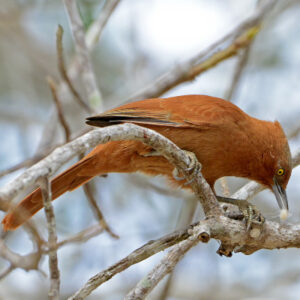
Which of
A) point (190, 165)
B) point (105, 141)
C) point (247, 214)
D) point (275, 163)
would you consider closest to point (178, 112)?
point (190, 165)

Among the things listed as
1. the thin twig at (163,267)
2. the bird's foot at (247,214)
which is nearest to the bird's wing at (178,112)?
the bird's foot at (247,214)

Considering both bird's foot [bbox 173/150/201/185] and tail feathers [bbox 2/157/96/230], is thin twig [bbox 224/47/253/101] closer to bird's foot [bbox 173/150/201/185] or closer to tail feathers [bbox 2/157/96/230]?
bird's foot [bbox 173/150/201/185]

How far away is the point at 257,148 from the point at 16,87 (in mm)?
5300

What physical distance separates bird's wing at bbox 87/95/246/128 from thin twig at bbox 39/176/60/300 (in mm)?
1611

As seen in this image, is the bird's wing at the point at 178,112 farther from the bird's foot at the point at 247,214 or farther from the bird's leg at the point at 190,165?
the bird's foot at the point at 247,214

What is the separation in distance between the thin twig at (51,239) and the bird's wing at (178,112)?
161cm

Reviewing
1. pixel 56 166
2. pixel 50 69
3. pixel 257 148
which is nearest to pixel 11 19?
pixel 50 69

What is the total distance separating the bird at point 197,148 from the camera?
13.3 ft

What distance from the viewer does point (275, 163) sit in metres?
4.38

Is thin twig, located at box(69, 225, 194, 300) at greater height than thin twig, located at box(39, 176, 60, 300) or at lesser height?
lesser

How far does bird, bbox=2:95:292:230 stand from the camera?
13.3 feet

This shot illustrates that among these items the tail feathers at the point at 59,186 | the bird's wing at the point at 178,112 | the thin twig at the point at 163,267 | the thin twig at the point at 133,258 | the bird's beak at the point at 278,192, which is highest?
the bird's wing at the point at 178,112

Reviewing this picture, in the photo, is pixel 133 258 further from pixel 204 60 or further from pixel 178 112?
pixel 204 60

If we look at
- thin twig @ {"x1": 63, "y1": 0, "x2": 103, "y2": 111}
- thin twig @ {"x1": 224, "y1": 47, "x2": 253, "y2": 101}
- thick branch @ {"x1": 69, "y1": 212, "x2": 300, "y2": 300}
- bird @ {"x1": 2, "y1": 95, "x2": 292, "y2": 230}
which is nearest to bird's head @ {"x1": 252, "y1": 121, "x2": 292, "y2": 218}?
bird @ {"x1": 2, "y1": 95, "x2": 292, "y2": 230}
